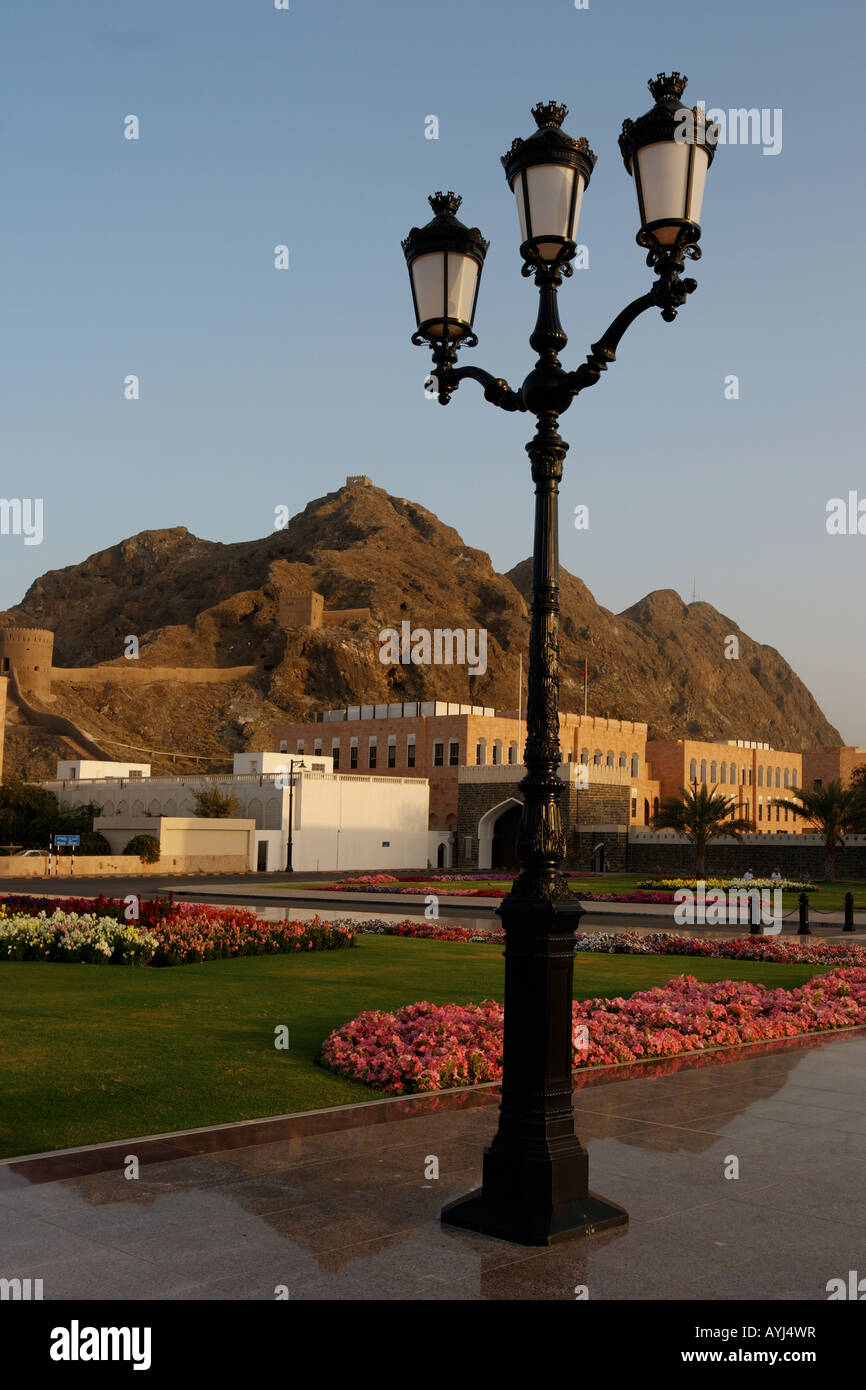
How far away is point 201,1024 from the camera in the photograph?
1105cm

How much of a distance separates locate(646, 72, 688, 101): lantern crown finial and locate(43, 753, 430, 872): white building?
50.9 meters

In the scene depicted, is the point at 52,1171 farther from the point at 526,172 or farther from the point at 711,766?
the point at 711,766

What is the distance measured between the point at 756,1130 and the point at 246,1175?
3335 millimetres

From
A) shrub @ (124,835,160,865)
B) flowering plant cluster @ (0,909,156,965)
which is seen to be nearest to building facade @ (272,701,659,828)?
shrub @ (124,835,160,865)

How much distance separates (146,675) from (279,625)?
22.6 metres

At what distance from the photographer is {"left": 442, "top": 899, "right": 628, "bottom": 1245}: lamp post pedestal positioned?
5.48 meters

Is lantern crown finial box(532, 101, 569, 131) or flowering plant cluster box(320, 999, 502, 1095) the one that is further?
flowering plant cluster box(320, 999, 502, 1095)

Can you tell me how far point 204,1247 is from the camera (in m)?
5.05

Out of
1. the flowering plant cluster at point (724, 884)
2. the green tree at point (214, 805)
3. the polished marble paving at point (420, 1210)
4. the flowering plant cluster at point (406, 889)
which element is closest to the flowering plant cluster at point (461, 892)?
the flowering plant cluster at point (406, 889)

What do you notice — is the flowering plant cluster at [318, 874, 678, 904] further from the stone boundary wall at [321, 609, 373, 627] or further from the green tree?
the stone boundary wall at [321, 609, 373, 627]

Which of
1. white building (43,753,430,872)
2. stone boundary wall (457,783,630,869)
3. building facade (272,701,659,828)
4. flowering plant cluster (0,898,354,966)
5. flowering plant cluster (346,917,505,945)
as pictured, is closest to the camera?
flowering plant cluster (0,898,354,966)

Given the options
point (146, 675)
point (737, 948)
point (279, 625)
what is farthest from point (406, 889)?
point (279, 625)

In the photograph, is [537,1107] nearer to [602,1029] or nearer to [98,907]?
[602,1029]
